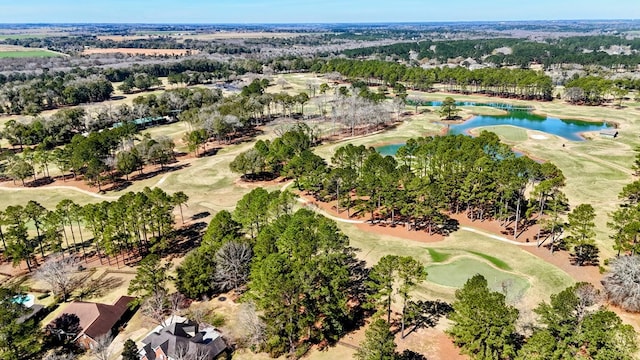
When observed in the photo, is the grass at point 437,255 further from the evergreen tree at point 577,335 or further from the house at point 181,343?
the house at point 181,343

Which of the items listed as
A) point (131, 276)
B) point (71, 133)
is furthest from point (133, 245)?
point (71, 133)

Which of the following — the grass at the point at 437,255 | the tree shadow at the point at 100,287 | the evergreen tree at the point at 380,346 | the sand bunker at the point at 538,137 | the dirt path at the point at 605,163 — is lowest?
the tree shadow at the point at 100,287

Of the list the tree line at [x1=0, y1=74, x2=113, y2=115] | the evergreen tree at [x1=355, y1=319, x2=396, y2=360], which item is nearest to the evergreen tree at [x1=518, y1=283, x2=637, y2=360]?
the evergreen tree at [x1=355, y1=319, x2=396, y2=360]

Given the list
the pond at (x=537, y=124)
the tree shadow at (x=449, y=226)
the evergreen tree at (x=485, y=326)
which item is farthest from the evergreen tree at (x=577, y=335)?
the pond at (x=537, y=124)

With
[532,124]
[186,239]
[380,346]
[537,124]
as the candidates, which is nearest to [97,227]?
[186,239]

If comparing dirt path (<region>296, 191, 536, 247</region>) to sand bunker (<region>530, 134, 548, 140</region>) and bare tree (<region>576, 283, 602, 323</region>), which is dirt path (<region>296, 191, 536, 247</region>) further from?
sand bunker (<region>530, 134, 548, 140</region>)

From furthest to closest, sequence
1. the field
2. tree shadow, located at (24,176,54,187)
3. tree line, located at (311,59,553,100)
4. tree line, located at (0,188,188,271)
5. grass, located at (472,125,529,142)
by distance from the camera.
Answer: tree line, located at (311,59,553,100)
grass, located at (472,125,529,142)
tree shadow, located at (24,176,54,187)
tree line, located at (0,188,188,271)
the field

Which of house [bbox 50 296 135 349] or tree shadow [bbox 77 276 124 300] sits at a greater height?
house [bbox 50 296 135 349]

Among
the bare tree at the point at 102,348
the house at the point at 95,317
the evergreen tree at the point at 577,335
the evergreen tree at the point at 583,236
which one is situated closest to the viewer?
the evergreen tree at the point at 577,335
